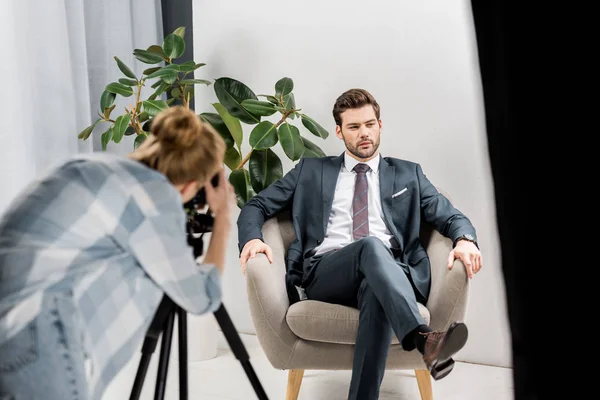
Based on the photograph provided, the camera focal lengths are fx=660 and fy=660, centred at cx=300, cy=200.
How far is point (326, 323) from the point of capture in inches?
86.2

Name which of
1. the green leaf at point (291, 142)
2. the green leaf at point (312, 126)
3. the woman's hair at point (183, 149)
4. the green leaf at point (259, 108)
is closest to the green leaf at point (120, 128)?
the green leaf at point (259, 108)

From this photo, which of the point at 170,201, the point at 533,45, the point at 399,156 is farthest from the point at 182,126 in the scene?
the point at 399,156

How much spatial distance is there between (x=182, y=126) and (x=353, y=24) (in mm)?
2177

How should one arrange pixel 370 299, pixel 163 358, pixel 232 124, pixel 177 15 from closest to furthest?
pixel 163 358 < pixel 370 299 < pixel 232 124 < pixel 177 15

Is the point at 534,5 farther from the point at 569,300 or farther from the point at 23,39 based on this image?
the point at 23,39

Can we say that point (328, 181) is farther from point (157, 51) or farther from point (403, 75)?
point (157, 51)

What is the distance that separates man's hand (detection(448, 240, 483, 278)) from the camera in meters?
2.23

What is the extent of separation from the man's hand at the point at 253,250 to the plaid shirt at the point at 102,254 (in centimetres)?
111

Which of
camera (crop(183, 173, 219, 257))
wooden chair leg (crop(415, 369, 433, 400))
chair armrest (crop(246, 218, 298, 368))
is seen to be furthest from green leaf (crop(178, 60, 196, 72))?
camera (crop(183, 173, 219, 257))

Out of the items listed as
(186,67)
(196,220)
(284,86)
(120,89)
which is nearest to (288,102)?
(284,86)

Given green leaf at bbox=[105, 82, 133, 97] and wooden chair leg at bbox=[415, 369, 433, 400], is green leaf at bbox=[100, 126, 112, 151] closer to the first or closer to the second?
green leaf at bbox=[105, 82, 133, 97]

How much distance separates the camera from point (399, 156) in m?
3.11

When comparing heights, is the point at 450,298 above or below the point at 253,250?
below

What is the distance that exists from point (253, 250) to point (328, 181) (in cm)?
50
